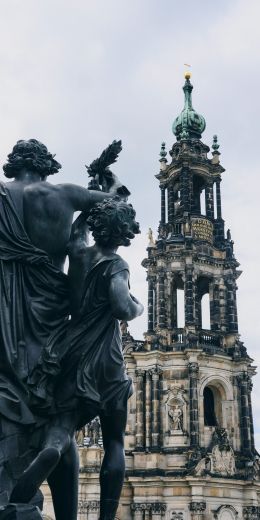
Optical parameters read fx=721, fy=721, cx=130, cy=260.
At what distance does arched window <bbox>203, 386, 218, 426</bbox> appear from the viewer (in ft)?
126

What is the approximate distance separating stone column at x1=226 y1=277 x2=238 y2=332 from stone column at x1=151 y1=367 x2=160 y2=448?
17.1 feet

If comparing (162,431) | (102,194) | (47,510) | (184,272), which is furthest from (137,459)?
(102,194)

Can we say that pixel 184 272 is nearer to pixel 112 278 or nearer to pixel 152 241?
pixel 152 241

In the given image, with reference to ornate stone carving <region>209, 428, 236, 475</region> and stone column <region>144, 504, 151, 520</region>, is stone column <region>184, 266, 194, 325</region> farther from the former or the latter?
stone column <region>144, 504, 151, 520</region>

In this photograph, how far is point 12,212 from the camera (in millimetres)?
4812

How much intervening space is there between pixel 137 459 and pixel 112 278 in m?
32.9

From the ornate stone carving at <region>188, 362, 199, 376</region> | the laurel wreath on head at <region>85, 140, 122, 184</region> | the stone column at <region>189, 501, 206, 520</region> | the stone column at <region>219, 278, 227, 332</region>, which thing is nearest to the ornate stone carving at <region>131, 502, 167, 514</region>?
the stone column at <region>189, 501, 206, 520</region>

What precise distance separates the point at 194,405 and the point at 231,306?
667 cm

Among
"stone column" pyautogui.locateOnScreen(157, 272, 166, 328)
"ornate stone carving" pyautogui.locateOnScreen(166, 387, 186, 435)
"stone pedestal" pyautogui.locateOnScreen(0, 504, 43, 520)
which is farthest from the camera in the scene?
"stone column" pyautogui.locateOnScreen(157, 272, 166, 328)

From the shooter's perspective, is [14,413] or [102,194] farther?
[102,194]

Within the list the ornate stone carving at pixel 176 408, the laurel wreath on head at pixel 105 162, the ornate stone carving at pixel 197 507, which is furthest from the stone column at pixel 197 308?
the laurel wreath on head at pixel 105 162

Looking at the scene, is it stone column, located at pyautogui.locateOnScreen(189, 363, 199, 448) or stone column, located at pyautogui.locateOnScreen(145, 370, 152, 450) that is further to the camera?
stone column, located at pyautogui.locateOnScreen(145, 370, 152, 450)

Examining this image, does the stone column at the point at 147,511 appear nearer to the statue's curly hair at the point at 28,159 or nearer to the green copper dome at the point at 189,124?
the green copper dome at the point at 189,124

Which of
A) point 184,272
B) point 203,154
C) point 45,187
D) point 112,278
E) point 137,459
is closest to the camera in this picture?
point 112,278
